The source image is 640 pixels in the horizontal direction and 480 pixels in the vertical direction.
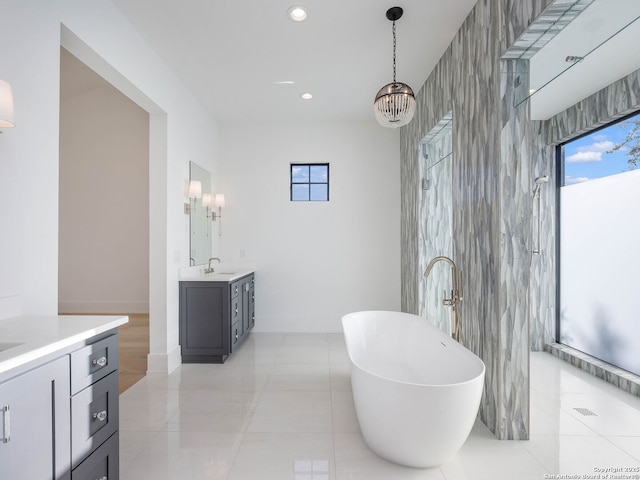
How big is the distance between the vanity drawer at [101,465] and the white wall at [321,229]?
11.1 ft

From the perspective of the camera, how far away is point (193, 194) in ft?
12.9

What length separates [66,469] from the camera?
1.29 metres

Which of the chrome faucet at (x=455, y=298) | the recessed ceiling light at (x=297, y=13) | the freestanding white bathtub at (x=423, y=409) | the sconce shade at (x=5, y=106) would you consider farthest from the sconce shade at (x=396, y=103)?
the sconce shade at (x=5, y=106)

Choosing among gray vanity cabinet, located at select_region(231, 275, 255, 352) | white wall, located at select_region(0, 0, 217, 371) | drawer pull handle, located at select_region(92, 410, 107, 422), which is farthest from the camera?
gray vanity cabinet, located at select_region(231, 275, 255, 352)

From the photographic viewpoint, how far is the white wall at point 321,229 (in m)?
4.97

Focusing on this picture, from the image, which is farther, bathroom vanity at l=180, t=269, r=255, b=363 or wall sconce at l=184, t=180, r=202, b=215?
wall sconce at l=184, t=180, r=202, b=215

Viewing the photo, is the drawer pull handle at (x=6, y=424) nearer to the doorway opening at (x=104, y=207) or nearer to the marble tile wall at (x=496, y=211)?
the marble tile wall at (x=496, y=211)

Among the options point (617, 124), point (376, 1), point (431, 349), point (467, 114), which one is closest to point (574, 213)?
point (617, 124)

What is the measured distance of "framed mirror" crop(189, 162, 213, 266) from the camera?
400cm

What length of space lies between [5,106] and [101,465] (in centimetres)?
149

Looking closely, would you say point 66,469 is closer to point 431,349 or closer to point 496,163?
point 431,349

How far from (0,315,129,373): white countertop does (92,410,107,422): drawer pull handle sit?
33 centimetres

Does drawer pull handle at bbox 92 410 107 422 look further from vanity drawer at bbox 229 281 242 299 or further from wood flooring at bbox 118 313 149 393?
vanity drawer at bbox 229 281 242 299

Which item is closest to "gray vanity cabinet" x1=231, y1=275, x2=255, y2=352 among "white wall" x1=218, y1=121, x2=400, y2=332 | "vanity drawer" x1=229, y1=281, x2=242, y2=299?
"vanity drawer" x1=229, y1=281, x2=242, y2=299
